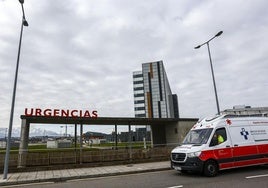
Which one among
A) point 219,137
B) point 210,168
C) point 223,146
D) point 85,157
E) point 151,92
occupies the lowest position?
point 210,168

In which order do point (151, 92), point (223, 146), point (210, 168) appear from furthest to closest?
point (151, 92)
point (223, 146)
point (210, 168)

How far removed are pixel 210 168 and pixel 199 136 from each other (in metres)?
1.66

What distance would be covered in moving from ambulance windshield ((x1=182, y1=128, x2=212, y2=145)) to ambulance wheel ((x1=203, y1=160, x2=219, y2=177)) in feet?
3.00

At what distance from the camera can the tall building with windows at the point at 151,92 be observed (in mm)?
103562

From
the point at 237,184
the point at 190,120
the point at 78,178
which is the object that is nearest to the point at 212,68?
the point at 190,120

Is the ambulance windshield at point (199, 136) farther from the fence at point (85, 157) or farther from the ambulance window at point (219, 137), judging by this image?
the fence at point (85, 157)

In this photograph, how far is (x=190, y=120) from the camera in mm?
→ 20828

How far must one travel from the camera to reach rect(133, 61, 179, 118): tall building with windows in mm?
103562

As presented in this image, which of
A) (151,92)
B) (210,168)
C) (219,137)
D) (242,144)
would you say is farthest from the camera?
(151,92)

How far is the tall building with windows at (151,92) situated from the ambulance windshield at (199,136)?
90913 mm

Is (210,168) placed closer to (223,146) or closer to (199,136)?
(223,146)

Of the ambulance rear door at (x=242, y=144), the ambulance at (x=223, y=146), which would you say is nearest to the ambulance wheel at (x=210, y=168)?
the ambulance at (x=223, y=146)

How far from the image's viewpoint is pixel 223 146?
34.0ft

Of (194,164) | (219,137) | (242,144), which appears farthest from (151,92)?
(194,164)
